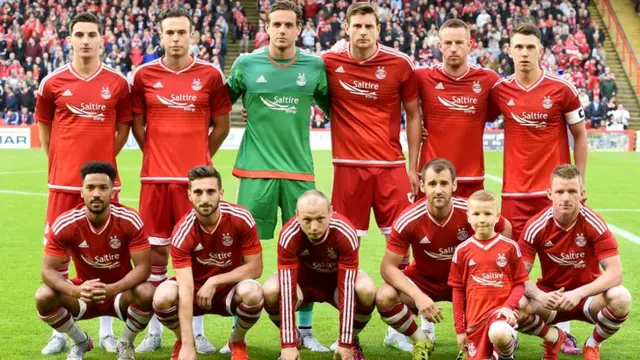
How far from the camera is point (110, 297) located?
19.4 ft

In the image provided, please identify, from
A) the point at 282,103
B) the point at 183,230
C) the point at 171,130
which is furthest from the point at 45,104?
the point at 282,103

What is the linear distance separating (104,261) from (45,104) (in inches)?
51.0

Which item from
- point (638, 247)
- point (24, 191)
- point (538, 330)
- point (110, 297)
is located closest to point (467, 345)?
point (538, 330)

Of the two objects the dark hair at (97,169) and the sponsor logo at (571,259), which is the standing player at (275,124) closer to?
the dark hair at (97,169)

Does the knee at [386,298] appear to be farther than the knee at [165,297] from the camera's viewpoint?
Yes

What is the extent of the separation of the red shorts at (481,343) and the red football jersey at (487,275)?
0.06 m

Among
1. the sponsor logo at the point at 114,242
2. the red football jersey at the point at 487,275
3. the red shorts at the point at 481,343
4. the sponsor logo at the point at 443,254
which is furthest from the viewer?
the sponsor logo at the point at 443,254

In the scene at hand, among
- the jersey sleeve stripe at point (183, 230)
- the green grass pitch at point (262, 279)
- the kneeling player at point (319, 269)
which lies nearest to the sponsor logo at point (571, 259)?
the green grass pitch at point (262, 279)

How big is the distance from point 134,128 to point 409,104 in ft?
6.49

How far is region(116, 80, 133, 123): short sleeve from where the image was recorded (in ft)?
21.4

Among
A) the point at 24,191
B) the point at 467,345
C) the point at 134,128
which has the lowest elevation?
the point at 24,191

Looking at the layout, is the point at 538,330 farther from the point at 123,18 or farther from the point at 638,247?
the point at 123,18

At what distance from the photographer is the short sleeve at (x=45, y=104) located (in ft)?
21.3

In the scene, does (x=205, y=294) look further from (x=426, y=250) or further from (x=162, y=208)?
(x=426, y=250)
